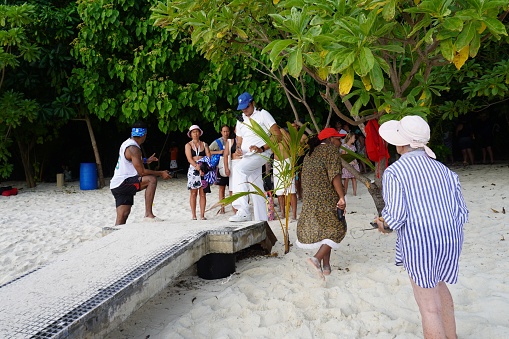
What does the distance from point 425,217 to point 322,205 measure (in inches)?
63.7

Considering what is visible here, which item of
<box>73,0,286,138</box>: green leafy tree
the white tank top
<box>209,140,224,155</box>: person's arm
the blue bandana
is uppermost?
<box>73,0,286,138</box>: green leafy tree

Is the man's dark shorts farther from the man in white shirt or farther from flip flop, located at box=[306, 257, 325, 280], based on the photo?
flip flop, located at box=[306, 257, 325, 280]

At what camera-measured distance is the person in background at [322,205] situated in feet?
12.5

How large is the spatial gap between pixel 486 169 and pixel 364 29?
9.54m

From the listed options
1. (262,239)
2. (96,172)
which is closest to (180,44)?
(96,172)

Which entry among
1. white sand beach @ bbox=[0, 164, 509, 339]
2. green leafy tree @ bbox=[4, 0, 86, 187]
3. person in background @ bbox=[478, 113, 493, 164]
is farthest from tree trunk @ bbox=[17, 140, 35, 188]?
person in background @ bbox=[478, 113, 493, 164]

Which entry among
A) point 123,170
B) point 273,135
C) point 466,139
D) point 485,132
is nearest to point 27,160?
point 123,170

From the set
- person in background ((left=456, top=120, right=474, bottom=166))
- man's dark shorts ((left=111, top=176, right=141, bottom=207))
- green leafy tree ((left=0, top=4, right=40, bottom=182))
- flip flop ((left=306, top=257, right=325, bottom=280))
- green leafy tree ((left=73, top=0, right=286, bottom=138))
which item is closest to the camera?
flip flop ((left=306, top=257, right=325, bottom=280))

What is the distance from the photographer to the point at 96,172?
38.2 feet

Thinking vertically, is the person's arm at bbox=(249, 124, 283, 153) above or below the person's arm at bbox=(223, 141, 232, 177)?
above

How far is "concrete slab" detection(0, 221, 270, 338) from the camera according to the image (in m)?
2.17

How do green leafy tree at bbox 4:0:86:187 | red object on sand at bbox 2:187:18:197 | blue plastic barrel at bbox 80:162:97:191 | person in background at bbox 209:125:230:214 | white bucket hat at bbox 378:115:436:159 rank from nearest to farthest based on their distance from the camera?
white bucket hat at bbox 378:115:436:159, person in background at bbox 209:125:230:214, red object on sand at bbox 2:187:18:197, green leafy tree at bbox 4:0:86:187, blue plastic barrel at bbox 80:162:97:191

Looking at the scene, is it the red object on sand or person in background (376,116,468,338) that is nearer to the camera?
person in background (376,116,468,338)

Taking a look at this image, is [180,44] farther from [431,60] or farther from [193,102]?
[431,60]
